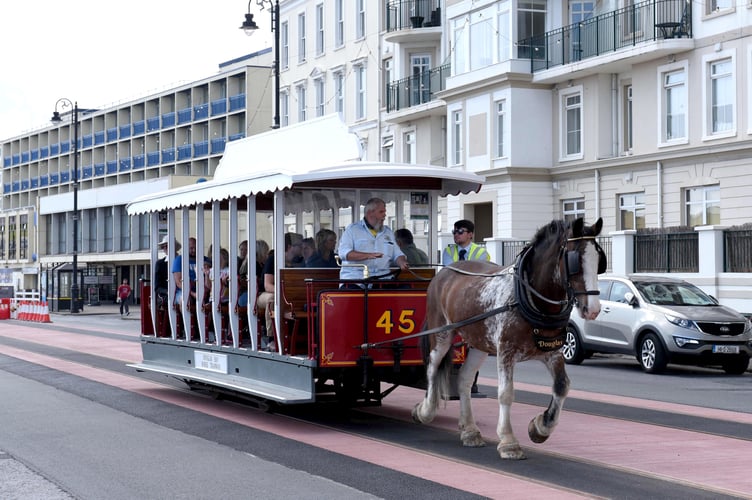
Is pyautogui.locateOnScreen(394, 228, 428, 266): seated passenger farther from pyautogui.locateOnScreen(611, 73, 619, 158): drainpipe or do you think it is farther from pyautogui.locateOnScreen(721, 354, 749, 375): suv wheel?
pyautogui.locateOnScreen(611, 73, 619, 158): drainpipe

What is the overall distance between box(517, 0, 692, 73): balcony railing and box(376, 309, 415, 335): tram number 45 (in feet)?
73.4

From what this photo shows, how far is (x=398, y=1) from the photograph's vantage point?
46312 millimetres

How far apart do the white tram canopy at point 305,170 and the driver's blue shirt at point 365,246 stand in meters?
0.60

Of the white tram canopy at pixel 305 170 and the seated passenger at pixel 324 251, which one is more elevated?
the white tram canopy at pixel 305 170

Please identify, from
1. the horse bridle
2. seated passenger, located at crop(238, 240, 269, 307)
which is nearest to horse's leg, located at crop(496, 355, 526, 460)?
the horse bridle

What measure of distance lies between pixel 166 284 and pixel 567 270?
29.0 feet

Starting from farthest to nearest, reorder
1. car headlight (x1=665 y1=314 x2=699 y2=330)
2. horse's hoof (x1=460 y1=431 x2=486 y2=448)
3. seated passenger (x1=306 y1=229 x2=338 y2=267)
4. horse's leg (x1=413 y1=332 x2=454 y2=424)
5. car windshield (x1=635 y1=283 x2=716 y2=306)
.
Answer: car windshield (x1=635 y1=283 x2=716 y2=306)
car headlight (x1=665 y1=314 x2=699 y2=330)
seated passenger (x1=306 y1=229 x2=338 y2=267)
horse's leg (x1=413 y1=332 x2=454 y2=424)
horse's hoof (x1=460 y1=431 x2=486 y2=448)

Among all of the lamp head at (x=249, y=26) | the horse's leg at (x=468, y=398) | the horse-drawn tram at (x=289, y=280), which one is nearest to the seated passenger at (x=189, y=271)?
the horse-drawn tram at (x=289, y=280)

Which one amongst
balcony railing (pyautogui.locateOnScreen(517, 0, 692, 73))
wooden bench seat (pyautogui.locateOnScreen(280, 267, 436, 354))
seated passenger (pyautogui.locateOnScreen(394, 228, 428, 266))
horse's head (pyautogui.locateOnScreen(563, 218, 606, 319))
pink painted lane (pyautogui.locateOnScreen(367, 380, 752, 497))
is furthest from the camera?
balcony railing (pyautogui.locateOnScreen(517, 0, 692, 73))

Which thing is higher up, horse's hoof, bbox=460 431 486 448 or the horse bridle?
the horse bridle

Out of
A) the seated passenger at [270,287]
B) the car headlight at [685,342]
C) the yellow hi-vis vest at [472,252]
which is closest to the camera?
the seated passenger at [270,287]

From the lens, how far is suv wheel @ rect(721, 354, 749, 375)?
2058cm

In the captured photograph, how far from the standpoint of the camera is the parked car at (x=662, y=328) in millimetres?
20328

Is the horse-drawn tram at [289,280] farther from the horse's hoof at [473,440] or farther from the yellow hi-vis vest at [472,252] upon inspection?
the horse's hoof at [473,440]
